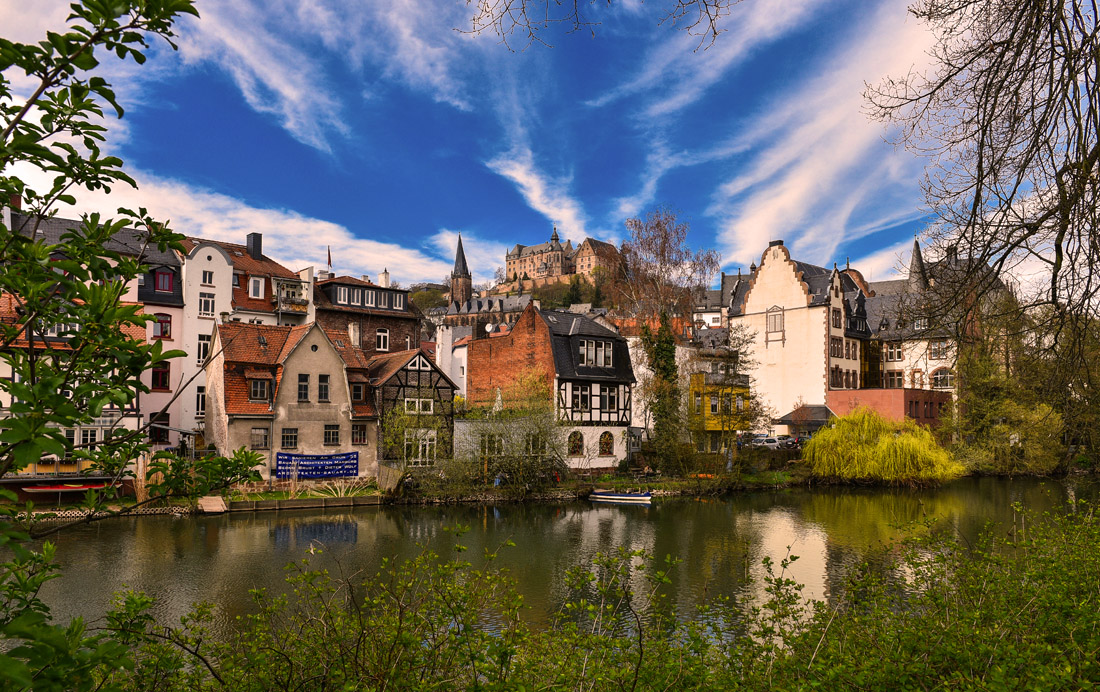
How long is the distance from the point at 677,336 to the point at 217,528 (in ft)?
101

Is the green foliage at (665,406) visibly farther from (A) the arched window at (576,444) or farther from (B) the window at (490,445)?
(B) the window at (490,445)

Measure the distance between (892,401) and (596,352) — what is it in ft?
73.3

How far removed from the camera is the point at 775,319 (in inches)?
2152

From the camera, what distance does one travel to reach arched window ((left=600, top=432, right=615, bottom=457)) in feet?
128

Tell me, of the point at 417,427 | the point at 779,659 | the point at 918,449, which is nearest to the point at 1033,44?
the point at 779,659

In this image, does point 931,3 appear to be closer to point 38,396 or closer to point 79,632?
point 38,396

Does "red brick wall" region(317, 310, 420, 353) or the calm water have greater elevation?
"red brick wall" region(317, 310, 420, 353)

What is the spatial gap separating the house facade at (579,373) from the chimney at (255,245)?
15329 millimetres

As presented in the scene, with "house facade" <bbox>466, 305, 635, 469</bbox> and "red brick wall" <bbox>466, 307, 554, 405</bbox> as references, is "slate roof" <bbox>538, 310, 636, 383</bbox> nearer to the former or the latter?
"house facade" <bbox>466, 305, 635, 469</bbox>

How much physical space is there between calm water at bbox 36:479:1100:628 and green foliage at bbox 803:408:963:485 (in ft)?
10.1

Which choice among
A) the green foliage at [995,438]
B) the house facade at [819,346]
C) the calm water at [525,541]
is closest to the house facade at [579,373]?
the calm water at [525,541]

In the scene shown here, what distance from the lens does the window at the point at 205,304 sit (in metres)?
36.3

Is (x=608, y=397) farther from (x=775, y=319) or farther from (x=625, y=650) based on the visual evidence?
(x=625, y=650)

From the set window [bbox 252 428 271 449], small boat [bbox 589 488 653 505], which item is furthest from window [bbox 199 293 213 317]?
small boat [bbox 589 488 653 505]
